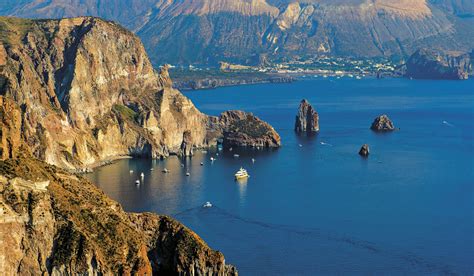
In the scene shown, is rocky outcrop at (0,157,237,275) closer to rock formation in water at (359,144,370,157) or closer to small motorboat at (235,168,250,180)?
small motorboat at (235,168,250,180)

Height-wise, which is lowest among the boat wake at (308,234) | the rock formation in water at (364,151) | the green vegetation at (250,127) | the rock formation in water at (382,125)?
the rock formation in water at (382,125)

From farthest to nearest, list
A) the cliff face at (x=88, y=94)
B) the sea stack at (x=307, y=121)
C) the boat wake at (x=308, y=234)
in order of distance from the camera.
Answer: the sea stack at (x=307, y=121) → the cliff face at (x=88, y=94) → the boat wake at (x=308, y=234)

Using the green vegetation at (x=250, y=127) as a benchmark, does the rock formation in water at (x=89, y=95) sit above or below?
above

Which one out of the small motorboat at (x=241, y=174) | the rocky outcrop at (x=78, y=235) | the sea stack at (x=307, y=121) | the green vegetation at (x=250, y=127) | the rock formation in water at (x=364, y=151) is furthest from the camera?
the sea stack at (x=307, y=121)

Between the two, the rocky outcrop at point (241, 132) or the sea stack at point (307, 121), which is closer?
the rocky outcrop at point (241, 132)

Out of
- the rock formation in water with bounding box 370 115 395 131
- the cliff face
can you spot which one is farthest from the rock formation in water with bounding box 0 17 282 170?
the rock formation in water with bounding box 370 115 395 131

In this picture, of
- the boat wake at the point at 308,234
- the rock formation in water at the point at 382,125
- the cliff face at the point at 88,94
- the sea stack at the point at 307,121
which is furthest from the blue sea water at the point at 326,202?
the rock formation in water at the point at 382,125

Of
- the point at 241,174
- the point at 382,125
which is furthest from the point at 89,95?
the point at 382,125

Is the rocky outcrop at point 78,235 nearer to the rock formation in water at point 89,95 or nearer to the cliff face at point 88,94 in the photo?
the cliff face at point 88,94
